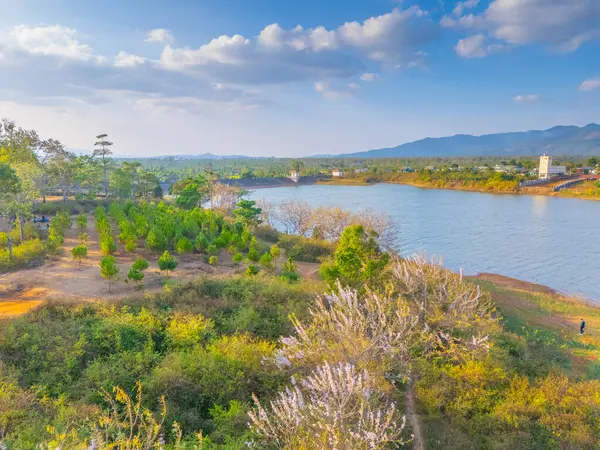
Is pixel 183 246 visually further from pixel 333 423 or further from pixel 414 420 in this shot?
pixel 333 423

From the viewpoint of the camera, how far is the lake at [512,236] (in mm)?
29402

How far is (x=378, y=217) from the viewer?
101 feet

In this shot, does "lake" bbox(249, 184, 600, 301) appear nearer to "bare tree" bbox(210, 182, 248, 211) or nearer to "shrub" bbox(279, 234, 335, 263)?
"shrub" bbox(279, 234, 335, 263)

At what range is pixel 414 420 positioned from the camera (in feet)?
29.9

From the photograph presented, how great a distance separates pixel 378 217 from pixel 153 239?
673 inches

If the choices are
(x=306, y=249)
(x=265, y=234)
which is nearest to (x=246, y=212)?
(x=265, y=234)

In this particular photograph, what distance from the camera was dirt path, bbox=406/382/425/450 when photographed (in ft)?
27.5

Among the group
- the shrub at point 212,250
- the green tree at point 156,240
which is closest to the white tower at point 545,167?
the shrub at point 212,250

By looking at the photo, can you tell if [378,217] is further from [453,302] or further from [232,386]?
[232,386]

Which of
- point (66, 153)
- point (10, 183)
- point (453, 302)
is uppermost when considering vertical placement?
point (66, 153)

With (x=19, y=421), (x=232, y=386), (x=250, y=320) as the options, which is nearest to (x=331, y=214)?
(x=250, y=320)

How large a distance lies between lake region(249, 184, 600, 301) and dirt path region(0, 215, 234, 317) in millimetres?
13381

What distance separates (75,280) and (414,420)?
14.1m

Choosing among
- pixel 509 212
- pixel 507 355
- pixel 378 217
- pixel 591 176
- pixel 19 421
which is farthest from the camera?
pixel 591 176
